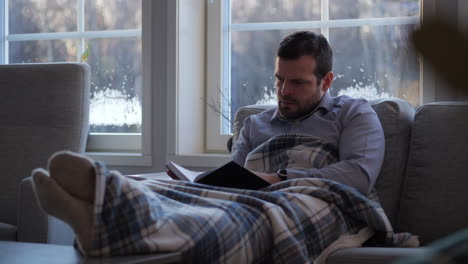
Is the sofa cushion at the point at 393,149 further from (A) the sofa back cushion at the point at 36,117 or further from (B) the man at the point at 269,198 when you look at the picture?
(A) the sofa back cushion at the point at 36,117

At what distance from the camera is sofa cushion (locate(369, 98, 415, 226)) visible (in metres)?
2.00

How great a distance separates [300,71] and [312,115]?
153 millimetres

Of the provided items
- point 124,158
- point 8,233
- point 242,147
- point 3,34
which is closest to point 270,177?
point 242,147

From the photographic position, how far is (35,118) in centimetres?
273

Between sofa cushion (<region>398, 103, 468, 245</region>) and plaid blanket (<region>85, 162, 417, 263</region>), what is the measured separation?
0.75 ft

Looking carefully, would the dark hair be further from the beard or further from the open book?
the open book

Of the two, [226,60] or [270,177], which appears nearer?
[270,177]

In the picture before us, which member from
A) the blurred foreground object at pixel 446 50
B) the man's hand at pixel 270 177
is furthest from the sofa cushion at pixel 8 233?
the blurred foreground object at pixel 446 50

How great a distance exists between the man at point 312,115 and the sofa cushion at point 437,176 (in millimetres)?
128

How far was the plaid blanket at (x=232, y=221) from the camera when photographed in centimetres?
112

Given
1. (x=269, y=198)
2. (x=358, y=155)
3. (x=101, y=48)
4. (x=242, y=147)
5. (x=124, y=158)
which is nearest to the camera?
(x=269, y=198)

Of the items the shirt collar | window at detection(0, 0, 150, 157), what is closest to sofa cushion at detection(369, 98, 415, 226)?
the shirt collar

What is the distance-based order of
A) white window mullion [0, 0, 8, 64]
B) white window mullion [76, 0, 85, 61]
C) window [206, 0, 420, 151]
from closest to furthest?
1. window [206, 0, 420, 151]
2. white window mullion [76, 0, 85, 61]
3. white window mullion [0, 0, 8, 64]

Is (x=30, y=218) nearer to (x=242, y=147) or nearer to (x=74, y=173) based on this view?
(x=242, y=147)
